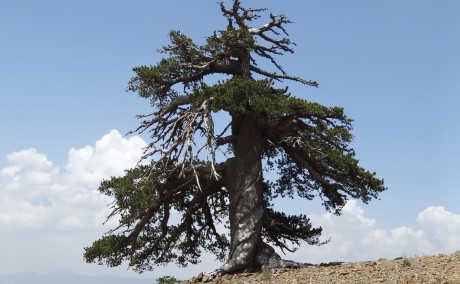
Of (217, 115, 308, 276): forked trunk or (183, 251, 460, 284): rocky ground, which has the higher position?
(217, 115, 308, 276): forked trunk

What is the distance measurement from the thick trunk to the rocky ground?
34.7 inches

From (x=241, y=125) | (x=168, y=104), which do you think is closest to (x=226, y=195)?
(x=241, y=125)

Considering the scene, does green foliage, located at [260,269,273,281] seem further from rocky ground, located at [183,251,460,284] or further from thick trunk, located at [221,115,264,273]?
thick trunk, located at [221,115,264,273]

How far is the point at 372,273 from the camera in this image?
45.1 feet

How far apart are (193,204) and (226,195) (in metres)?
1.83

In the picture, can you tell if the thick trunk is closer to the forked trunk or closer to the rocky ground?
the forked trunk

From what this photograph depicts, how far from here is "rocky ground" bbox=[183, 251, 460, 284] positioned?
40.7 ft

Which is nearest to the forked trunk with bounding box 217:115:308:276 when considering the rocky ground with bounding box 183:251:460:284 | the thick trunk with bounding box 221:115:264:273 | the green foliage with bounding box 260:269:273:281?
the thick trunk with bounding box 221:115:264:273

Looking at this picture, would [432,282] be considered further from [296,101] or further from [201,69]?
[201,69]

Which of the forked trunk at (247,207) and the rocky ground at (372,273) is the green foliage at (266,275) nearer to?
the rocky ground at (372,273)

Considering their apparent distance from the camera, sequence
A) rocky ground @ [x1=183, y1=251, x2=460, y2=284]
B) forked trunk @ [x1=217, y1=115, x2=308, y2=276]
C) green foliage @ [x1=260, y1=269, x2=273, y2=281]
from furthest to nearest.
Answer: forked trunk @ [x1=217, y1=115, x2=308, y2=276]
green foliage @ [x1=260, y1=269, x2=273, y2=281]
rocky ground @ [x1=183, y1=251, x2=460, y2=284]

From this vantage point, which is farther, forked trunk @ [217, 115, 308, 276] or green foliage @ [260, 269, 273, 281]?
forked trunk @ [217, 115, 308, 276]

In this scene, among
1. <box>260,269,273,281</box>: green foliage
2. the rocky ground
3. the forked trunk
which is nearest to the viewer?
the rocky ground

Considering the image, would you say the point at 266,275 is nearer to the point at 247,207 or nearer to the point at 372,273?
the point at 247,207
